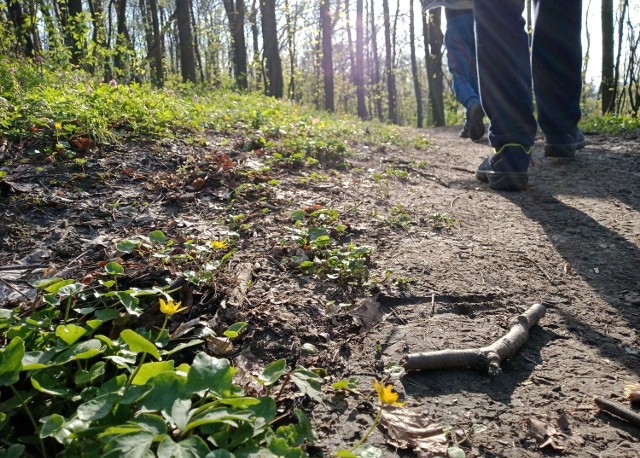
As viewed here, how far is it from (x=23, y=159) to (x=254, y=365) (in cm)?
245

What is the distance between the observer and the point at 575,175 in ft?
13.0

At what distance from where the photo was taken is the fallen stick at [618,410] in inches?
46.8

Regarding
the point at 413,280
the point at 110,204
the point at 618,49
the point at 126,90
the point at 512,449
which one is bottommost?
the point at 512,449

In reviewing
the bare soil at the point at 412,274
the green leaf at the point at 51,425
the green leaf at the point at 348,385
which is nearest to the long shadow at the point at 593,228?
the bare soil at the point at 412,274

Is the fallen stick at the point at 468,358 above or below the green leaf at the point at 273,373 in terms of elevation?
below

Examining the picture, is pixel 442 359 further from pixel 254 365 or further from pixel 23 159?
pixel 23 159

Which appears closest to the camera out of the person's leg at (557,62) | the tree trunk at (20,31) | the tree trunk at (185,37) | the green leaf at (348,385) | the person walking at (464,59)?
the green leaf at (348,385)

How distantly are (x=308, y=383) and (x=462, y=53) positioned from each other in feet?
20.2

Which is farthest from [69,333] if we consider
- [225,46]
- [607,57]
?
[225,46]

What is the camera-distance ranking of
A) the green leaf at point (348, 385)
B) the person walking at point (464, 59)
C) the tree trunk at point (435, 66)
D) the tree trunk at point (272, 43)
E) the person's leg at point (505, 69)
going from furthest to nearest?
the tree trunk at point (435, 66) → the tree trunk at point (272, 43) → the person walking at point (464, 59) → the person's leg at point (505, 69) → the green leaf at point (348, 385)

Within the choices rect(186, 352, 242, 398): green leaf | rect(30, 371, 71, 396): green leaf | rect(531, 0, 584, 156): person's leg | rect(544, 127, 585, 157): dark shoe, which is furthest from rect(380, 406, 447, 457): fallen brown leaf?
rect(544, 127, 585, 157): dark shoe

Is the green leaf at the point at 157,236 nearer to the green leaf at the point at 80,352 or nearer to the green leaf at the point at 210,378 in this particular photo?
the green leaf at the point at 80,352

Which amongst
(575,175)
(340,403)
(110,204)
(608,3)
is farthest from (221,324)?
(608,3)

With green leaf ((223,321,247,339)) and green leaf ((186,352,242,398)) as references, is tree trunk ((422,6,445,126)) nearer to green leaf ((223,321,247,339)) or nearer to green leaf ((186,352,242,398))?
green leaf ((223,321,247,339))
